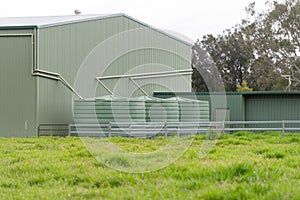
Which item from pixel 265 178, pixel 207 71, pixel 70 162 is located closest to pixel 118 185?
pixel 265 178

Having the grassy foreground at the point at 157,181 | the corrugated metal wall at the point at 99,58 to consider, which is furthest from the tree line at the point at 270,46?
the grassy foreground at the point at 157,181

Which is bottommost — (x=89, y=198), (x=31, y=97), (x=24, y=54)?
(x=89, y=198)

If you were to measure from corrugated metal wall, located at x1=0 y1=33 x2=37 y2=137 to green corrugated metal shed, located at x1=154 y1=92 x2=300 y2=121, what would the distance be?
12.3 meters

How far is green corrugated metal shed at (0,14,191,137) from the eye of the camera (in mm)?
26141

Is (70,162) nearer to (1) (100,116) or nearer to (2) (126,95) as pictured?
(1) (100,116)

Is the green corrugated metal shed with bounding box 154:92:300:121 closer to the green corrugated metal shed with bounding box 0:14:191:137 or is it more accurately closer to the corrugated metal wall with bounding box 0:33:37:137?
the green corrugated metal shed with bounding box 0:14:191:137

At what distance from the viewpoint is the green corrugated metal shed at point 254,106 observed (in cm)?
3409

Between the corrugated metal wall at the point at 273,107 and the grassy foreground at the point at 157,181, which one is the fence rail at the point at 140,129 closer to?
the corrugated metal wall at the point at 273,107

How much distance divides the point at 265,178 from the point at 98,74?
2265 cm

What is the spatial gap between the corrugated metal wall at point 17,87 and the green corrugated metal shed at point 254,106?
40.2 ft

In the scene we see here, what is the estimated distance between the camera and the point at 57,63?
91.8 feet

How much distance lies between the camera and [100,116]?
27734 mm

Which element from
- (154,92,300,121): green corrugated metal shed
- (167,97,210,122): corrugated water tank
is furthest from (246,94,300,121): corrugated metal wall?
(167,97,210,122): corrugated water tank

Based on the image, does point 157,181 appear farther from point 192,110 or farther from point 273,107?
point 273,107
